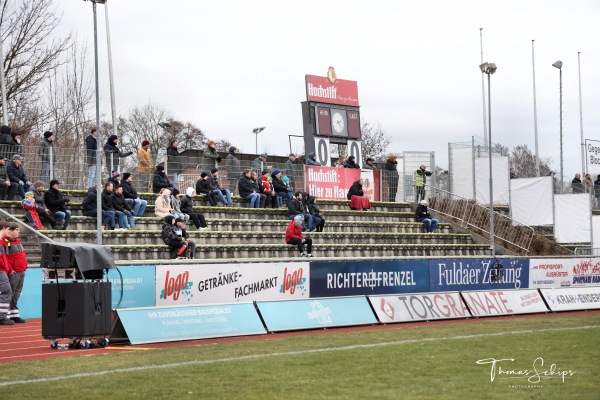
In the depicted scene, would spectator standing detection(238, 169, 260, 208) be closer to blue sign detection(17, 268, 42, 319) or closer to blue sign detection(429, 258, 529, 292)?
blue sign detection(429, 258, 529, 292)

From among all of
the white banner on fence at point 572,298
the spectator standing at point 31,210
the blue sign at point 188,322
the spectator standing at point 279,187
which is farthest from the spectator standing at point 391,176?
the blue sign at point 188,322

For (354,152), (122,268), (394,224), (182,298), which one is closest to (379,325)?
(182,298)

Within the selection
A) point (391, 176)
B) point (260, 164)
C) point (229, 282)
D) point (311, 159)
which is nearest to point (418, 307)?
point (229, 282)

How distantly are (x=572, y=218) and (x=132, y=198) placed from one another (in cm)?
2156

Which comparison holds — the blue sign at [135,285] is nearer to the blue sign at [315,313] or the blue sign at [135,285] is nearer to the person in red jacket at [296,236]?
the blue sign at [315,313]

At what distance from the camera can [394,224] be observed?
123 ft

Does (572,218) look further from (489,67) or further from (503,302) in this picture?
(503,302)

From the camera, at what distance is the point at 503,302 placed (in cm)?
2675

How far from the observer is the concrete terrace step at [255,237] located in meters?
26.2

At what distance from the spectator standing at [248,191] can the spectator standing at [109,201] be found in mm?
7096

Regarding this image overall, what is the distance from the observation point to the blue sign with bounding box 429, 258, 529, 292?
93.0ft

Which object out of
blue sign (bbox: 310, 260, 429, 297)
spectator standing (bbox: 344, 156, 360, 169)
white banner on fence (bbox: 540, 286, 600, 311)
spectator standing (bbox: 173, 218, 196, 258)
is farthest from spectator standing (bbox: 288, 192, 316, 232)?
white banner on fence (bbox: 540, 286, 600, 311)

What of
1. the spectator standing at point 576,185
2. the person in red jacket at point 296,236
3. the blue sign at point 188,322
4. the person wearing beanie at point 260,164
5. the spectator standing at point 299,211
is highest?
the person wearing beanie at point 260,164

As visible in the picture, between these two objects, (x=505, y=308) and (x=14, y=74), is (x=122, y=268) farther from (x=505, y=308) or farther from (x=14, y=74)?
(x=14, y=74)
